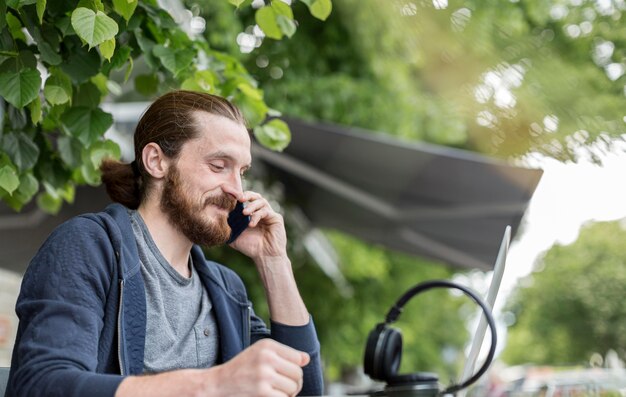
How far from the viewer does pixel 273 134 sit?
237 centimetres

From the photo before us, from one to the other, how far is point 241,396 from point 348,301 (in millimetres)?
8969

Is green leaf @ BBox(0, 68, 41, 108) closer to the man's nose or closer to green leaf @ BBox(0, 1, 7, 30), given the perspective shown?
green leaf @ BBox(0, 1, 7, 30)

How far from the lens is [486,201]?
6.47m

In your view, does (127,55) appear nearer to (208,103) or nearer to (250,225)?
(208,103)

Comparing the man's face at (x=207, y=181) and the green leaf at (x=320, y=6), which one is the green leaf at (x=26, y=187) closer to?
the man's face at (x=207, y=181)

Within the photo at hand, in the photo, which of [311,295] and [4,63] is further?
[311,295]

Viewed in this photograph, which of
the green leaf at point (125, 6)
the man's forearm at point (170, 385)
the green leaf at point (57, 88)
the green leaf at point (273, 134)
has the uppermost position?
the green leaf at point (125, 6)

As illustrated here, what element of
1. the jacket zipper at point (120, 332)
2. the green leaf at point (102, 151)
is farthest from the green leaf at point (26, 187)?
the jacket zipper at point (120, 332)

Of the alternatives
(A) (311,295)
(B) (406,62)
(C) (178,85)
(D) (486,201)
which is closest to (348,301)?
(A) (311,295)

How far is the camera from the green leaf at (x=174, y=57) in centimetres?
206

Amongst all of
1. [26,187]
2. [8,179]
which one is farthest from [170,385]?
[26,187]

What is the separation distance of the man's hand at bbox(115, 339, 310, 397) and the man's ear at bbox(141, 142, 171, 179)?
0.73 metres

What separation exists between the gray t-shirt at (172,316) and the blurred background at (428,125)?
0.54 meters

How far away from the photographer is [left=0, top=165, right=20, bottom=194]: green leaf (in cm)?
193
